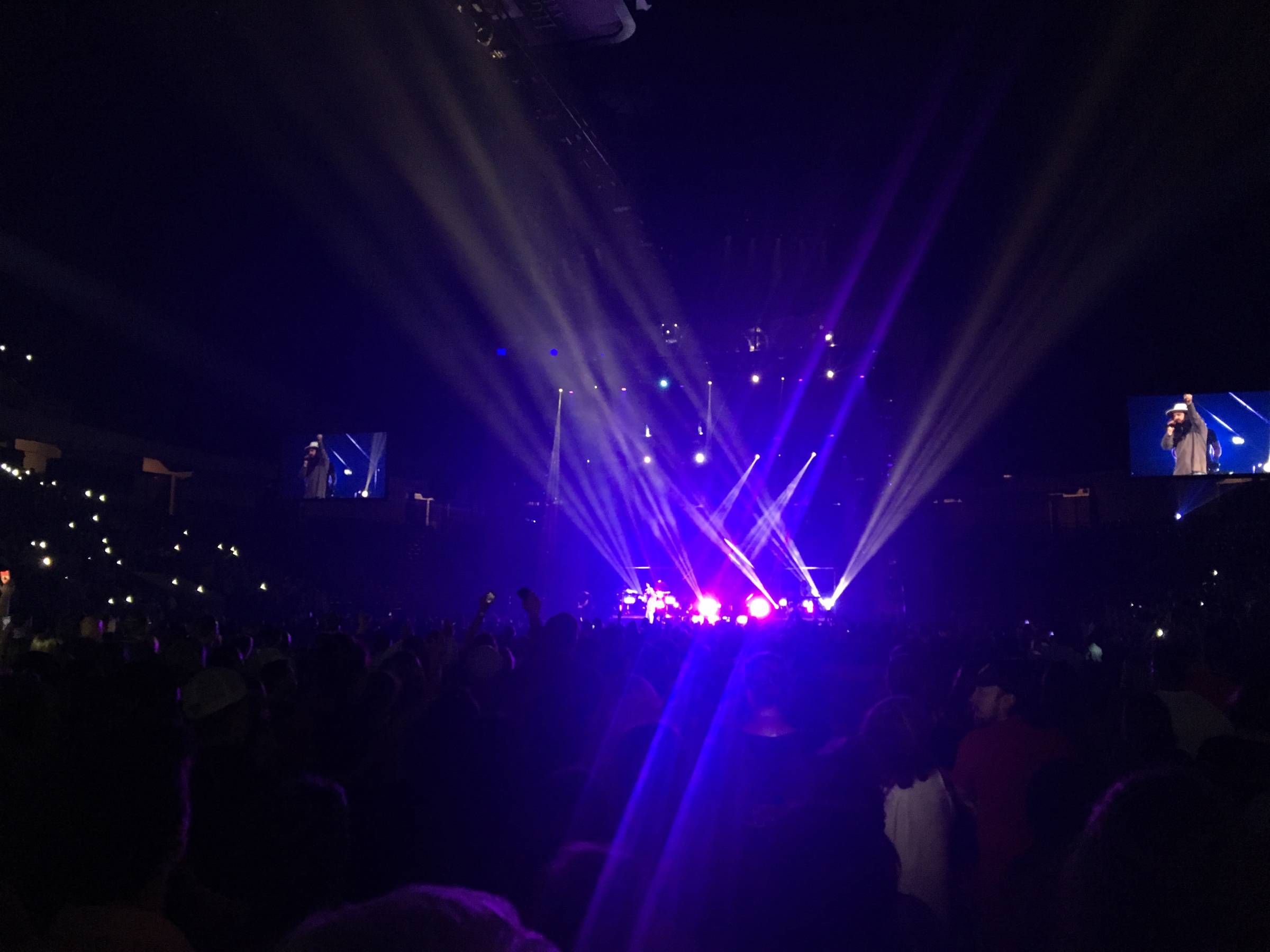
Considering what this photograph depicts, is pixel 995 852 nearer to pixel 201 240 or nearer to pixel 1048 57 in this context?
pixel 1048 57

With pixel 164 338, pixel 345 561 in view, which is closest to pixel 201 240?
pixel 164 338

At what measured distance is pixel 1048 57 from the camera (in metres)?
9.38

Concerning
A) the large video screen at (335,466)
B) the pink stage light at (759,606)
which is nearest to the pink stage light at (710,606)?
the pink stage light at (759,606)

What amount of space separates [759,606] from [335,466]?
30.6 feet

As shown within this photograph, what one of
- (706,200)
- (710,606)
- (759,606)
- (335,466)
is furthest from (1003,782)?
(710,606)

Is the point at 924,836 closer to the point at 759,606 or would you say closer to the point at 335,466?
the point at 335,466

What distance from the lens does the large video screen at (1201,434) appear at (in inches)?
554

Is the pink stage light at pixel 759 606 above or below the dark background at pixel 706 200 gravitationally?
below

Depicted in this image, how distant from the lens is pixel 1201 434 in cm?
1459

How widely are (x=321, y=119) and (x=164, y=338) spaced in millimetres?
7310

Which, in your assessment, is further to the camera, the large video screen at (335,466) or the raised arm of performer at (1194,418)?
the large video screen at (335,466)

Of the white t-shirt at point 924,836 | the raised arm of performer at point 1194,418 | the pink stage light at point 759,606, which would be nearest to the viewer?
the white t-shirt at point 924,836

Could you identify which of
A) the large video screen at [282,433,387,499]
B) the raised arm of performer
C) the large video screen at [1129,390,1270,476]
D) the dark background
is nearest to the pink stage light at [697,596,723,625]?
the dark background

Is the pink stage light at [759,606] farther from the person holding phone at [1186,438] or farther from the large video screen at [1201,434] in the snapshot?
the person holding phone at [1186,438]
